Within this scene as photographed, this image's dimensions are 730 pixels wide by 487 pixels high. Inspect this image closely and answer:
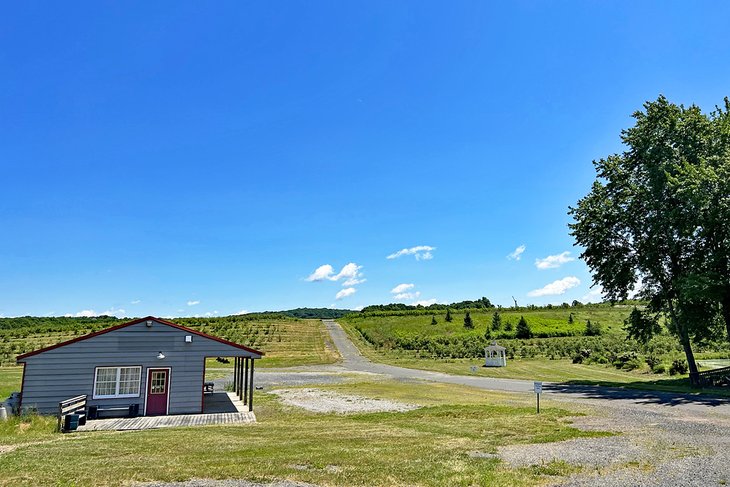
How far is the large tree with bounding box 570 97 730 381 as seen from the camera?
24750mm

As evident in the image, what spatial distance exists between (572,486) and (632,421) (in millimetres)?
8432

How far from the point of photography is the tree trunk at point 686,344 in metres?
25.3

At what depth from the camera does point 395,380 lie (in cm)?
3117

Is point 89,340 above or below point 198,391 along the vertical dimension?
above

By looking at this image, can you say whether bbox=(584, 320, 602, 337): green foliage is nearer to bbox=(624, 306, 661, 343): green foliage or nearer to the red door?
bbox=(624, 306, 661, 343): green foliage

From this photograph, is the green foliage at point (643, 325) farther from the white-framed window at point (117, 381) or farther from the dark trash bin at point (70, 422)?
the dark trash bin at point (70, 422)

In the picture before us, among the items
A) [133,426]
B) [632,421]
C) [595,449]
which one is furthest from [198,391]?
[632,421]

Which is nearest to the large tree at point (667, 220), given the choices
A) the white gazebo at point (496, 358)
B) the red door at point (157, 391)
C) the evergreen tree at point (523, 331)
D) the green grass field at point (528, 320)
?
the white gazebo at point (496, 358)

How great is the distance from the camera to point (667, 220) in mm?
26984

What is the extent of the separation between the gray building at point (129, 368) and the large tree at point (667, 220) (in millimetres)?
24124

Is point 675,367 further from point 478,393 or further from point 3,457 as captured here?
point 3,457

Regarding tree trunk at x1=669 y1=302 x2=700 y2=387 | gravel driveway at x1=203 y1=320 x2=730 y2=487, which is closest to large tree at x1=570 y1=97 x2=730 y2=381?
tree trunk at x1=669 y1=302 x2=700 y2=387

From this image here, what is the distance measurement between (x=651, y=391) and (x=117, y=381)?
25117 millimetres

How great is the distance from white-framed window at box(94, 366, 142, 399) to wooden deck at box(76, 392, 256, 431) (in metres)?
1.11
